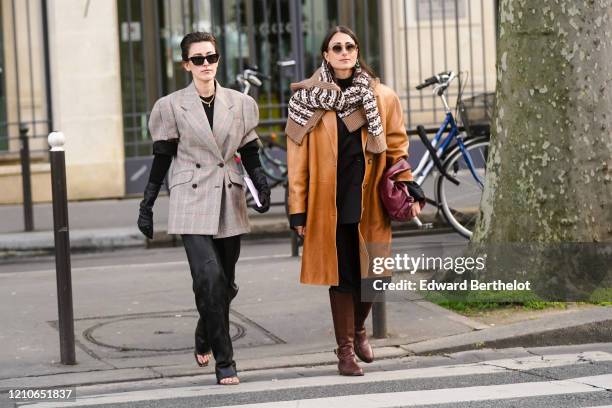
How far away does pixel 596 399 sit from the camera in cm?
627

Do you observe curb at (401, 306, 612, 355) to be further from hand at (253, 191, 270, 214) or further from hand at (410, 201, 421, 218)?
hand at (253, 191, 270, 214)

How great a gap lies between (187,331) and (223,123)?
5.90 ft

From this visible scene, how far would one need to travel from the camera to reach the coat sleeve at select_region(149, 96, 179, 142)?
700 centimetres

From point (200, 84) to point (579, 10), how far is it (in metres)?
2.73

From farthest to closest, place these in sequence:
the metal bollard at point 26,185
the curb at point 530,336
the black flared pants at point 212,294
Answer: the metal bollard at point 26,185, the curb at point 530,336, the black flared pants at point 212,294

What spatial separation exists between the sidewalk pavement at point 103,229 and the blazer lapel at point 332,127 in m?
4.38

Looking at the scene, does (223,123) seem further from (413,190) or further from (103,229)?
(103,229)

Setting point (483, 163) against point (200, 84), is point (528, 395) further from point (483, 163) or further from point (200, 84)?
point (483, 163)

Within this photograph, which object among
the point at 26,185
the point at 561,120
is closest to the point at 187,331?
the point at 561,120

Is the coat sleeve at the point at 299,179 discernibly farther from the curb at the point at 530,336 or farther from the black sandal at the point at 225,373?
the curb at the point at 530,336

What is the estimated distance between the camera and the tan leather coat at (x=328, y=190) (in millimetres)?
6945

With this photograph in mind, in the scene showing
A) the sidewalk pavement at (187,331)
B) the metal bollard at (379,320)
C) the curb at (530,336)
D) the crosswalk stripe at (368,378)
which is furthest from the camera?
the metal bollard at (379,320)

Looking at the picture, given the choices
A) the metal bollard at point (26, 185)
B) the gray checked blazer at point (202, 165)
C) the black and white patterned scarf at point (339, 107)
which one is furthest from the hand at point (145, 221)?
the metal bollard at point (26, 185)

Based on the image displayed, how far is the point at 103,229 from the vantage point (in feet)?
41.9
